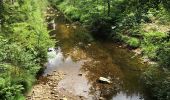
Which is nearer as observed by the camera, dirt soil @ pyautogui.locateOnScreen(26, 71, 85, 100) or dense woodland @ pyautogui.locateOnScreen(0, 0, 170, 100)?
dense woodland @ pyautogui.locateOnScreen(0, 0, 170, 100)

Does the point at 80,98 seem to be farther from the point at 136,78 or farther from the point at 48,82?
the point at 136,78

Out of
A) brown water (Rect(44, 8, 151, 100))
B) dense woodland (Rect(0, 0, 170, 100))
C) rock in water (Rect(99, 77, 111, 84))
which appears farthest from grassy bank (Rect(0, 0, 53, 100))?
rock in water (Rect(99, 77, 111, 84))

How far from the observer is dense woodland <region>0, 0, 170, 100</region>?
59.5 feet

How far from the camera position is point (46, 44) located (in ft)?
84.4

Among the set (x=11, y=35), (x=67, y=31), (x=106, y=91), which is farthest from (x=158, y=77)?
(x=67, y=31)

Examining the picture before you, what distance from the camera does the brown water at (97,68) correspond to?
2159cm

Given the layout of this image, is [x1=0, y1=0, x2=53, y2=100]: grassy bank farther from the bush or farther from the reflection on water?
the bush

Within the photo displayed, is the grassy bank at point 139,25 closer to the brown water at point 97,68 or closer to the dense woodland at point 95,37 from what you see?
the dense woodland at point 95,37

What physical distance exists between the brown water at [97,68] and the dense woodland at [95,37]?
1.29 meters

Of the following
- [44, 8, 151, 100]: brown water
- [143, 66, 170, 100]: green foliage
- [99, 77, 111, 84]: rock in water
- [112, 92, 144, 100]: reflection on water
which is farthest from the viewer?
[99, 77, 111, 84]: rock in water

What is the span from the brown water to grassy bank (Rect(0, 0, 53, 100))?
7.53 feet

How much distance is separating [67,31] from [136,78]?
17538 millimetres

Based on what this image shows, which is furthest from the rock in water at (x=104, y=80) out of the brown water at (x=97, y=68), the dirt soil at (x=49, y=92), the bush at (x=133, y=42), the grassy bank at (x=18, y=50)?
the bush at (x=133, y=42)

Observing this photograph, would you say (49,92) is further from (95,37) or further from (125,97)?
(95,37)
